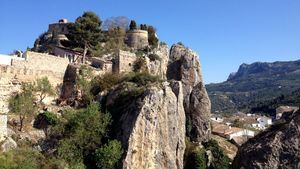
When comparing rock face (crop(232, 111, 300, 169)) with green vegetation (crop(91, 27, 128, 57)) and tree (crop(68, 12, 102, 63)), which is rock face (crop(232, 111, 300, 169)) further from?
tree (crop(68, 12, 102, 63))

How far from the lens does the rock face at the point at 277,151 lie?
136ft

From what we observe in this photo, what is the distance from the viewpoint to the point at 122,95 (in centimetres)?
4350

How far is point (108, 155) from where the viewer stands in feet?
123

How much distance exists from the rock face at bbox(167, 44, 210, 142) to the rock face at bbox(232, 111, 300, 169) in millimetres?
Answer: 10212

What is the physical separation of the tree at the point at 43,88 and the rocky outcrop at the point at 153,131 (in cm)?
587

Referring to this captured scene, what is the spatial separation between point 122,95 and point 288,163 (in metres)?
16.7

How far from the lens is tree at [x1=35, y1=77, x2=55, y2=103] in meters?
42.2

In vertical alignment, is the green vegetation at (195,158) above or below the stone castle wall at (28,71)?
below

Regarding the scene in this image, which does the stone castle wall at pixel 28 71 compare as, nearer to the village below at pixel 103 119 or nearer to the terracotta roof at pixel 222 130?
the village below at pixel 103 119

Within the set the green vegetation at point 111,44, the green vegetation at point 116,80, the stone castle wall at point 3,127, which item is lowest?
the stone castle wall at point 3,127

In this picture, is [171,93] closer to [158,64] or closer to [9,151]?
[158,64]

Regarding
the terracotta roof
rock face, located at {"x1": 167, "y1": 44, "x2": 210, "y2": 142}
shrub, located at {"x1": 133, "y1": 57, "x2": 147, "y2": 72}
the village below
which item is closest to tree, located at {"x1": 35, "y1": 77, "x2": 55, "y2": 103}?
the village below

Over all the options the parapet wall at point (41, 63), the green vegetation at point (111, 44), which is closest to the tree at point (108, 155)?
the parapet wall at point (41, 63)

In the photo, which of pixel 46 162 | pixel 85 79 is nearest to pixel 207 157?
pixel 85 79
